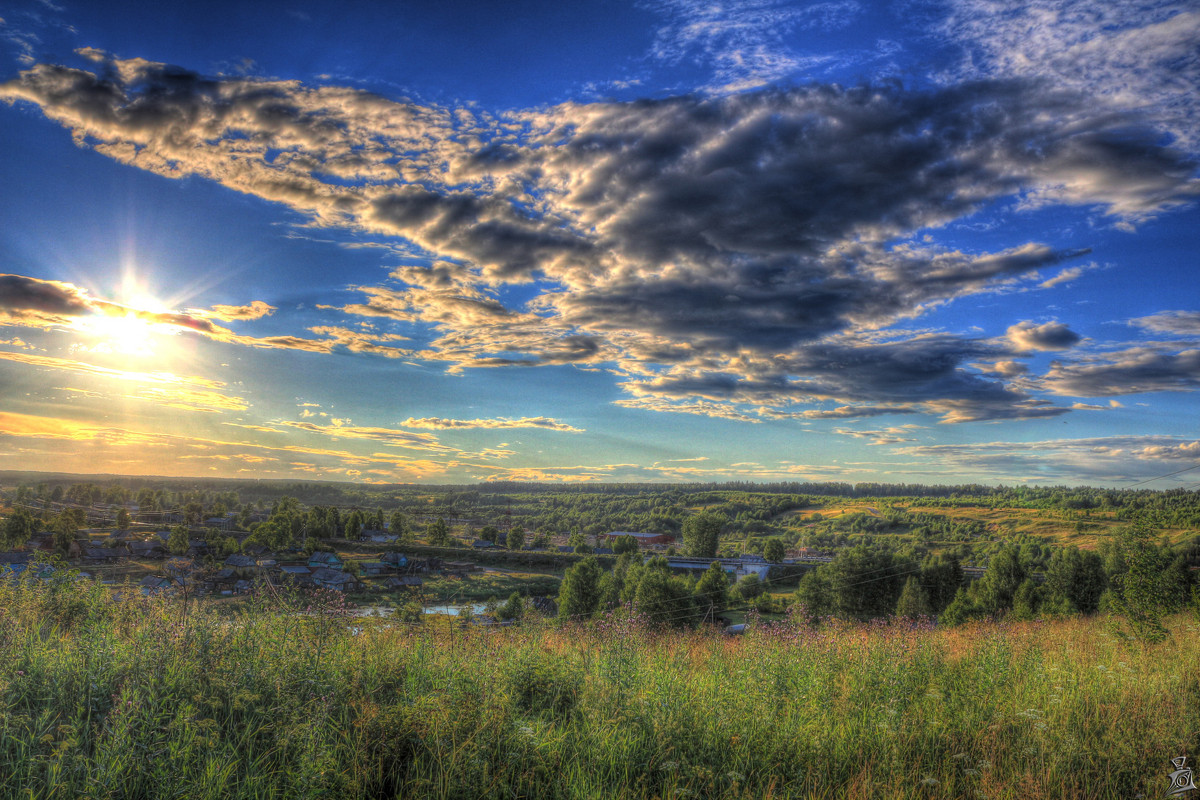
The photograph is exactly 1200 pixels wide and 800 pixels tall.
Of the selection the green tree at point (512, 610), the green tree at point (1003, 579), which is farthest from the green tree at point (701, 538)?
the green tree at point (512, 610)

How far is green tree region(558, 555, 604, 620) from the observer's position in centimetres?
5184

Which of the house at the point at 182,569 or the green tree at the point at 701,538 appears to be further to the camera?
the green tree at the point at 701,538

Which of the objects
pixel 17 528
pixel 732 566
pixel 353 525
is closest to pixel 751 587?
pixel 732 566

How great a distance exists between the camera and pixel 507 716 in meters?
4.89

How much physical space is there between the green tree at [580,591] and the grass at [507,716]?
46810mm

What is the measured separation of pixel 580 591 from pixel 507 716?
50683mm

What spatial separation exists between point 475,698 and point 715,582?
5507cm

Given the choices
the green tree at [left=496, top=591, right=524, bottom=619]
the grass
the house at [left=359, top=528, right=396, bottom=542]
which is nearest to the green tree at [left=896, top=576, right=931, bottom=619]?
the green tree at [left=496, top=591, right=524, bottom=619]

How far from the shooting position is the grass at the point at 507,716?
153 inches

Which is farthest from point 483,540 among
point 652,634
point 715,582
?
point 652,634

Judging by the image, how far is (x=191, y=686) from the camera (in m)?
4.45

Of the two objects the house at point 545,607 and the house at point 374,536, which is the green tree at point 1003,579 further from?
the house at point 374,536

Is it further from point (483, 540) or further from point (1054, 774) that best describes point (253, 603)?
point (483, 540)

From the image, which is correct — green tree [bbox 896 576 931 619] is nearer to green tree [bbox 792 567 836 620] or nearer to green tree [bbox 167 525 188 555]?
green tree [bbox 792 567 836 620]
